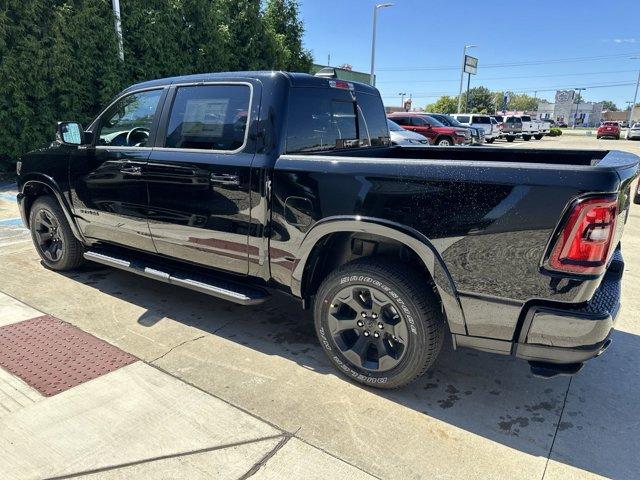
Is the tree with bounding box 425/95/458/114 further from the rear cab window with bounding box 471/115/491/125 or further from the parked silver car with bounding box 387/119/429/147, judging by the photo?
the parked silver car with bounding box 387/119/429/147

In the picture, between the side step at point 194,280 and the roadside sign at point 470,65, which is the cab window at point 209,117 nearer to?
the side step at point 194,280

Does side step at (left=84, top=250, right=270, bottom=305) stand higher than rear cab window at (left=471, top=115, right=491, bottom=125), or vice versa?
rear cab window at (left=471, top=115, right=491, bottom=125)

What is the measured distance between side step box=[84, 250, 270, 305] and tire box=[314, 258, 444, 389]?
0.53 m

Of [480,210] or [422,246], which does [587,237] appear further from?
[422,246]

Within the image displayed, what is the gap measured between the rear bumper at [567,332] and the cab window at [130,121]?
311cm

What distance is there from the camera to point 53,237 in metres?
4.86

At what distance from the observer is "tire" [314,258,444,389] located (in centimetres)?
264

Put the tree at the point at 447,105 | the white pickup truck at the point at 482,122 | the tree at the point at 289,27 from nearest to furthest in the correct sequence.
Result: the tree at the point at 289,27, the white pickup truck at the point at 482,122, the tree at the point at 447,105

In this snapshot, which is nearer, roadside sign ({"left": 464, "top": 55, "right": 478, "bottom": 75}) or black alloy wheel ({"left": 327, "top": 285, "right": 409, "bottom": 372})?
black alloy wheel ({"left": 327, "top": 285, "right": 409, "bottom": 372})

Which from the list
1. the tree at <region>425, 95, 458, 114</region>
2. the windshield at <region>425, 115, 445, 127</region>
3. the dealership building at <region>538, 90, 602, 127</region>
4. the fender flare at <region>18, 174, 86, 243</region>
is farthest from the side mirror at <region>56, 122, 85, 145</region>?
the dealership building at <region>538, 90, 602, 127</region>

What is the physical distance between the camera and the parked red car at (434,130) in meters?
19.0

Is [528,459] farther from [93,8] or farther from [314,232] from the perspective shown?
[93,8]

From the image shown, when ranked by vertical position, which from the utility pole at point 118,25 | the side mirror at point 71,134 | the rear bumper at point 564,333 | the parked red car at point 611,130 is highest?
the utility pole at point 118,25

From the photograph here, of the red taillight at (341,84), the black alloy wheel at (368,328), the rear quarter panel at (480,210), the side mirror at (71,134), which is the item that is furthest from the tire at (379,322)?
the side mirror at (71,134)
